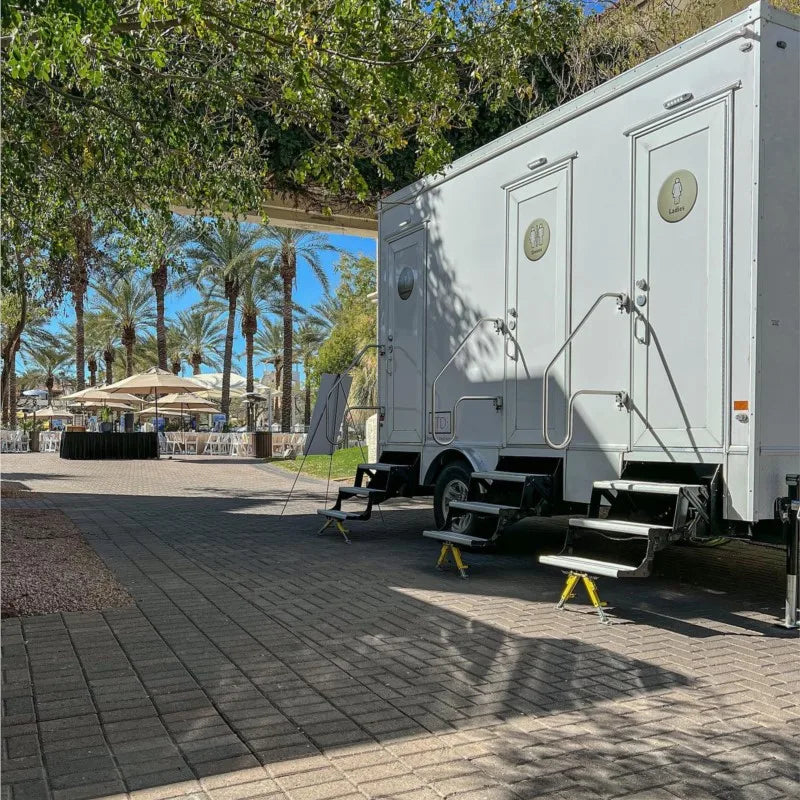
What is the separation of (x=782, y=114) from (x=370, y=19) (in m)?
3.17

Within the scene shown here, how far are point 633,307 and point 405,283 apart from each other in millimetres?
3674

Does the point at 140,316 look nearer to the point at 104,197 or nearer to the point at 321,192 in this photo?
the point at 321,192

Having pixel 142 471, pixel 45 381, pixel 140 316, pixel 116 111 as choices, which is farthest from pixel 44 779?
pixel 45 381

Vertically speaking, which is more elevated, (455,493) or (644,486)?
(644,486)

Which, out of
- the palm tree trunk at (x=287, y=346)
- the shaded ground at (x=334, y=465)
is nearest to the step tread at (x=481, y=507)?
the shaded ground at (x=334, y=465)

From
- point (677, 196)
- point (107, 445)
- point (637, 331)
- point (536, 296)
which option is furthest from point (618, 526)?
point (107, 445)

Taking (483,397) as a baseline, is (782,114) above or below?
above

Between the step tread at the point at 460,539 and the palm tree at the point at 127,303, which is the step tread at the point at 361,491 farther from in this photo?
the palm tree at the point at 127,303

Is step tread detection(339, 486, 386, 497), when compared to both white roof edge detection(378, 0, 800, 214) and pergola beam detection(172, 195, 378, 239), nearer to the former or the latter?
white roof edge detection(378, 0, 800, 214)

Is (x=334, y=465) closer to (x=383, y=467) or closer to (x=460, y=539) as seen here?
(x=383, y=467)

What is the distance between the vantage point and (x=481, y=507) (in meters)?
7.48

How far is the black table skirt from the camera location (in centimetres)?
2598

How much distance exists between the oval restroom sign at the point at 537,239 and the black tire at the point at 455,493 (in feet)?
7.07

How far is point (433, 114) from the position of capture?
351 inches
